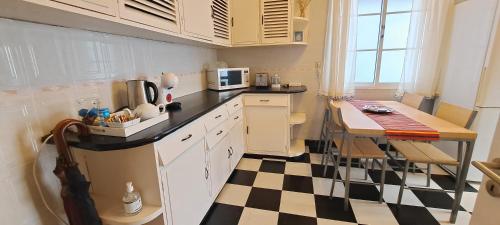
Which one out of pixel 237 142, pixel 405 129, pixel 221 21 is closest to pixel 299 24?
pixel 221 21

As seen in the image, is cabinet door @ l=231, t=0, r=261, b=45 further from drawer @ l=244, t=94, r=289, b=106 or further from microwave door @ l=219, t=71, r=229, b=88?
drawer @ l=244, t=94, r=289, b=106

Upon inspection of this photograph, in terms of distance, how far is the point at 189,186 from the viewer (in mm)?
1405

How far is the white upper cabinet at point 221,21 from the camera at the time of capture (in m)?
2.29

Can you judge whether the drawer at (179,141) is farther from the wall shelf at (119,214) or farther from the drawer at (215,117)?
the wall shelf at (119,214)

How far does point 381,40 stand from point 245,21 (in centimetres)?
170

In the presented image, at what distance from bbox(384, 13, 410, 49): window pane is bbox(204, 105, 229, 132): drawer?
222 cm

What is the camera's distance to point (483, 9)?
6.33 feet

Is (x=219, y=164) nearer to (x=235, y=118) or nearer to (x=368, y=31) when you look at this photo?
(x=235, y=118)

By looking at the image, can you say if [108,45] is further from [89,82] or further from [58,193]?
[58,193]

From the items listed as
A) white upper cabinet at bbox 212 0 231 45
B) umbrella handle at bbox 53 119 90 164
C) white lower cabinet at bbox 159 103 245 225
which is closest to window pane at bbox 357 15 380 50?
white upper cabinet at bbox 212 0 231 45

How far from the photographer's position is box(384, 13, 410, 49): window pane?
2.62 metres

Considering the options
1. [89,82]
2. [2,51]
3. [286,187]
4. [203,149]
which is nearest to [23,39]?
[2,51]

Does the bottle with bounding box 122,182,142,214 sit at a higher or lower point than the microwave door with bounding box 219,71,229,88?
lower

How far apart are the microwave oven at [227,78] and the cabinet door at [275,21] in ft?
1.66
